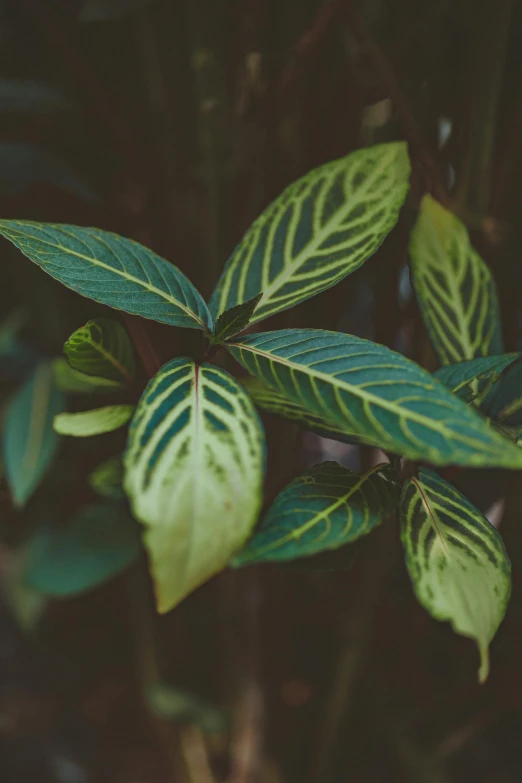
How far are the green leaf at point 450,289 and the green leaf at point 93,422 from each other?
0.26 metres

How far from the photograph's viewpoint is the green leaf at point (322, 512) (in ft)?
0.94

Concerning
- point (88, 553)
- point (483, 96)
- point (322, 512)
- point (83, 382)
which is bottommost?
point (88, 553)

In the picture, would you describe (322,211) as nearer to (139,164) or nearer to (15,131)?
(139,164)

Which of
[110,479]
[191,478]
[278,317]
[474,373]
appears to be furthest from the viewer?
[278,317]

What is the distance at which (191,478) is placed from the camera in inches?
10.2

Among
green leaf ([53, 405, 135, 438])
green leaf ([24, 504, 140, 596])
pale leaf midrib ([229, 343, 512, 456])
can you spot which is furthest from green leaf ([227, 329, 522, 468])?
green leaf ([24, 504, 140, 596])

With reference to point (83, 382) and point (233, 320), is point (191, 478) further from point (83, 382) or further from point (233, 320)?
point (83, 382)

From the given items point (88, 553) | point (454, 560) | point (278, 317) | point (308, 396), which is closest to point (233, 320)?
point (308, 396)

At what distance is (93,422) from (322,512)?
184mm

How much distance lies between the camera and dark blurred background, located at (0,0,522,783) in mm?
599

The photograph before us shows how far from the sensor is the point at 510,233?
2.05 feet

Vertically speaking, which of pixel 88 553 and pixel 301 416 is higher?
pixel 301 416

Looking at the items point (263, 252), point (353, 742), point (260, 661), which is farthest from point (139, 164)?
point (353, 742)

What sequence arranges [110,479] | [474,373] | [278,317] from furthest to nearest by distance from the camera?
1. [278,317]
2. [110,479]
3. [474,373]
